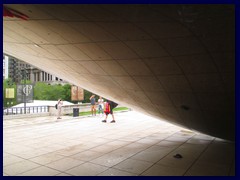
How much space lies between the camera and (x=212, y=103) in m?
6.35

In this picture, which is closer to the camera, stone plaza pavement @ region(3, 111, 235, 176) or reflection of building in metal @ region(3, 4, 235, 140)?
reflection of building in metal @ region(3, 4, 235, 140)

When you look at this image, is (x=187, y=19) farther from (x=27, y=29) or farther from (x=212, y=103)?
(x=27, y=29)

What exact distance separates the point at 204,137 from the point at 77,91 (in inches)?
667

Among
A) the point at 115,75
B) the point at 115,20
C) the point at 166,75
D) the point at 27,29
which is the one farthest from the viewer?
the point at 115,75

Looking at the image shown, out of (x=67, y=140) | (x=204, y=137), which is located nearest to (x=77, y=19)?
(x=67, y=140)

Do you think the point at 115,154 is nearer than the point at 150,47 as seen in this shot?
No

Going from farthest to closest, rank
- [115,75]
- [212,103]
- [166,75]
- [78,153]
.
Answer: [78,153]
[115,75]
[212,103]
[166,75]

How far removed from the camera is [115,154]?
25.6 feet

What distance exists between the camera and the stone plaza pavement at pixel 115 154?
A: 620 centimetres

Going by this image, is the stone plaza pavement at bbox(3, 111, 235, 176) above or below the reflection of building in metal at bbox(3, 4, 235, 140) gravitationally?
below

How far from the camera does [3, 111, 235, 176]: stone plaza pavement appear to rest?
620cm

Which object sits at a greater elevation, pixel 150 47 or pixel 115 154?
pixel 150 47

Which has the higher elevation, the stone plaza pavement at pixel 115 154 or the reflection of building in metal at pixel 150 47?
the reflection of building in metal at pixel 150 47

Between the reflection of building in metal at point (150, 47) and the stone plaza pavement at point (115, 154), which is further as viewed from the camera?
the stone plaza pavement at point (115, 154)
